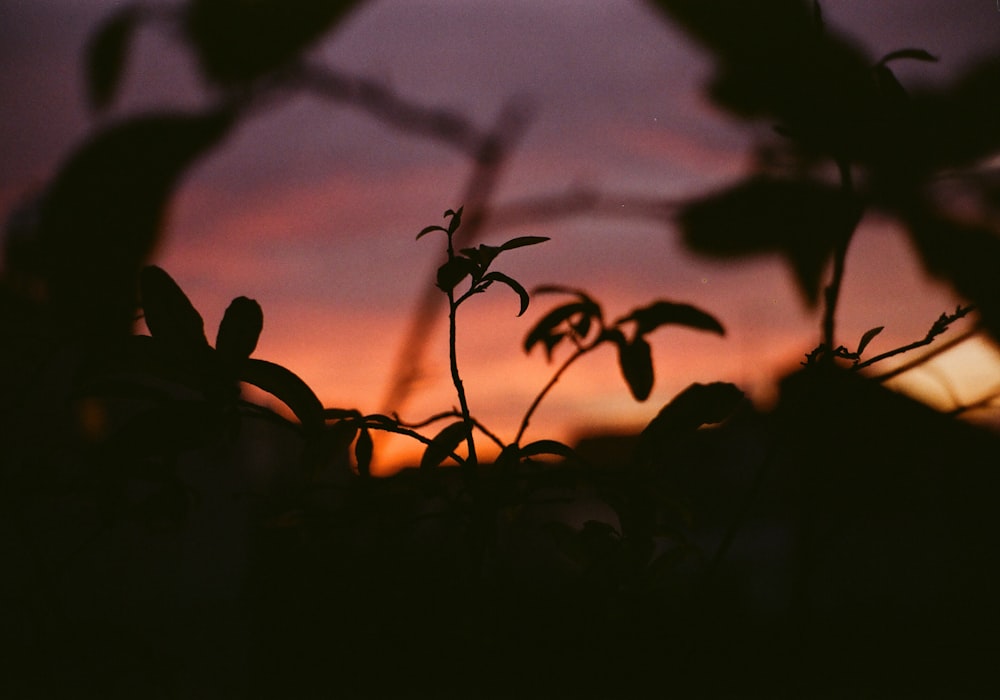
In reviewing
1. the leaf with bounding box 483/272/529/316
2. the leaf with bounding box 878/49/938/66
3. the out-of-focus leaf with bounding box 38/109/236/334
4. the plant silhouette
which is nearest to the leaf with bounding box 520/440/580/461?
the plant silhouette

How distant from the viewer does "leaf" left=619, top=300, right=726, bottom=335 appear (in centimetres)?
77

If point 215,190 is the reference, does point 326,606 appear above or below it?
below

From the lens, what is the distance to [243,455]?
1325 millimetres

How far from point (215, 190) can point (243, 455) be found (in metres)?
0.48

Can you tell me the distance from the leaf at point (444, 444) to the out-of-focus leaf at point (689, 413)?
0.51ft

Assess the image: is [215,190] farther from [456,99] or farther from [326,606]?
[326,606]

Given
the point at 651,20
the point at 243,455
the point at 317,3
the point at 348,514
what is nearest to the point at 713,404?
the point at 348,514

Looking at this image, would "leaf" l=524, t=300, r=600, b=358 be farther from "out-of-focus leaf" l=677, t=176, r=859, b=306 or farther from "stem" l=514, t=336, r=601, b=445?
"out-of-focus leaf" l=677, t=176, r=859, b=306

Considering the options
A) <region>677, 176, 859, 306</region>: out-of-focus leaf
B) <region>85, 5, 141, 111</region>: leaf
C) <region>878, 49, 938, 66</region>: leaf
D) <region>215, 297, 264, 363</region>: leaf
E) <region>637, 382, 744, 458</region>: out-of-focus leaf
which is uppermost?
<region>85, 5, 141, 111</region>: leaf

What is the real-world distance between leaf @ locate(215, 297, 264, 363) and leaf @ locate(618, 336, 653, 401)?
36 centimetres

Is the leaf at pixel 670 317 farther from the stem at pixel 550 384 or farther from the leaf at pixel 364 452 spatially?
the leaf at pixel 364 452

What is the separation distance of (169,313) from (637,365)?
43 cm

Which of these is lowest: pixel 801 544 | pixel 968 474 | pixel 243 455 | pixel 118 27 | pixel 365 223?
pixel 801 544

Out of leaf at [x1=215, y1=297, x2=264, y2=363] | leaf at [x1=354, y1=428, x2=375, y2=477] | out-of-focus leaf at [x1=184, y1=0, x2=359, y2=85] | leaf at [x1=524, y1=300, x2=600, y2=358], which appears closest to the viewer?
leaf at [x1=215, y1=297, x2=264, y2=363]
